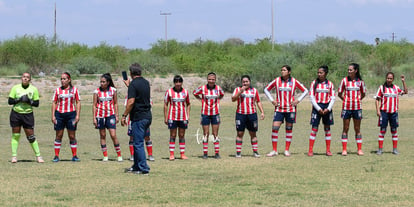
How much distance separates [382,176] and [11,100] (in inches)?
297

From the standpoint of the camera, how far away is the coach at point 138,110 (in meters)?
13.6

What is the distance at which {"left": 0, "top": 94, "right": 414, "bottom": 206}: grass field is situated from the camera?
11078mm

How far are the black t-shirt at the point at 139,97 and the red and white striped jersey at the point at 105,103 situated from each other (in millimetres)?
2322

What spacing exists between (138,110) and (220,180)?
1.99 metres

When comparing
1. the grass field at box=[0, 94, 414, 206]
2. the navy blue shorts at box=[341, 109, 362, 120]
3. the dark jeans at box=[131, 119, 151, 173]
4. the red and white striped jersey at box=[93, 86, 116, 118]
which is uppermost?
the red and white striped jersey at box=[93, 86, 116, 118]

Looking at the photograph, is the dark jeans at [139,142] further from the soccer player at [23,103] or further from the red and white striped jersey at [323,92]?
the red and white striped jersey at [323,92]

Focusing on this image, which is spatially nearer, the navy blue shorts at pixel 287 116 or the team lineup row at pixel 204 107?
the team lineup row at pixel 204 107

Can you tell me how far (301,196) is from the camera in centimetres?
1134

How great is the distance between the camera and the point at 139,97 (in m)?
13.6

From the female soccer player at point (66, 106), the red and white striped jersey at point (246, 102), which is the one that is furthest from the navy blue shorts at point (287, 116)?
the female soccer player at point (66, 106)

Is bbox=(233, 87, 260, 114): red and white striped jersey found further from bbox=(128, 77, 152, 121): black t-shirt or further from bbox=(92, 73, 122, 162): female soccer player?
bbox=(128, 77, 152, 121): black t-shirt

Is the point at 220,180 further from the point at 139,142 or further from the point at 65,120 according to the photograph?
the point at 65,120

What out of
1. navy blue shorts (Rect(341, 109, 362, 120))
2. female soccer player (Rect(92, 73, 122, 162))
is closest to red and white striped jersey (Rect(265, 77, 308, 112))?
navy blue shorts (Rect(341, 109, 362, 120))

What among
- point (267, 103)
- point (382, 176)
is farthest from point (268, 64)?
point (382, 176)
